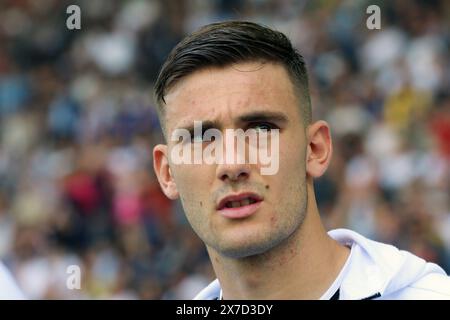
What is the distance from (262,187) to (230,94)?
0.30m

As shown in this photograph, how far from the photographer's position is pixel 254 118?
301 centimetres

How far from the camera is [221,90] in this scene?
307cm

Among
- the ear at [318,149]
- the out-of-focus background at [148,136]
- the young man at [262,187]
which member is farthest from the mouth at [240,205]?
the out-of-focus background at [148,136]

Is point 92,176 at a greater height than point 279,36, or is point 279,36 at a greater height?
point 279,36

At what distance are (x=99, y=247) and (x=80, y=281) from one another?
2.24 feet

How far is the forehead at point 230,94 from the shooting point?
9.93 ft

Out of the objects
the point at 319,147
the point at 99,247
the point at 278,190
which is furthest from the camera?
the point at 99,247

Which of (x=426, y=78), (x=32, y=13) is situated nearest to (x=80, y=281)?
(x=426, y=78)

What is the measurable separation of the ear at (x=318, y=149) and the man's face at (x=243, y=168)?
7cm

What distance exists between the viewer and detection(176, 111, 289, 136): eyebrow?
301 centimetres

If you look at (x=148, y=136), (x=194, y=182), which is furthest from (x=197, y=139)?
(x=148, y=136)

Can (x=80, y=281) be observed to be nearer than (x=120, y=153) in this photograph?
Yes

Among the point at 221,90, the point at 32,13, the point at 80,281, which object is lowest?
the point at 80,281
